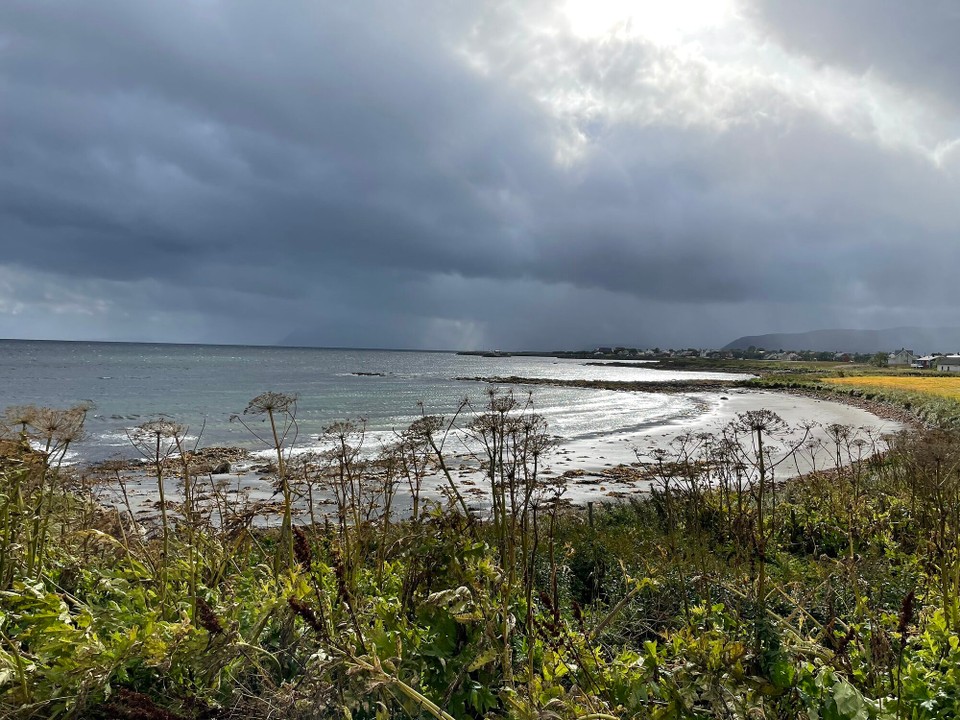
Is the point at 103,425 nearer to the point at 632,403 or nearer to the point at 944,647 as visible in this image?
the point at 944,647

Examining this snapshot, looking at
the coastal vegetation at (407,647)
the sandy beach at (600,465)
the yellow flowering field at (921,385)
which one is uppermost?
the coastal vegetation at (407,647)

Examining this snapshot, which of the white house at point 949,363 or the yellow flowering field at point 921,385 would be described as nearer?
the yellow flowering field at point 921,385

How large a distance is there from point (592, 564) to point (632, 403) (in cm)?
5210

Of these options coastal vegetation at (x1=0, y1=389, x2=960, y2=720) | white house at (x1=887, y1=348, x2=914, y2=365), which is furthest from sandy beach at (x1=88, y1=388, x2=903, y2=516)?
white house at (x1=887, y1=348, x2=914, y2=365)

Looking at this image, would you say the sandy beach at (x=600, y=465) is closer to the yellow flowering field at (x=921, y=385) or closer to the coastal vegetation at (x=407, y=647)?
the coastal vegetation at (x=407, y=647)

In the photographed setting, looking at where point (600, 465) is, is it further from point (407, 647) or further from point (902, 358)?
point (902, 358)

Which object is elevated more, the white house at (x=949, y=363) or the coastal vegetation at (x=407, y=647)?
the coastal vegetation at (x=407, y=647)

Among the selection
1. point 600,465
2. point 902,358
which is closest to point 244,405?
point 600,465

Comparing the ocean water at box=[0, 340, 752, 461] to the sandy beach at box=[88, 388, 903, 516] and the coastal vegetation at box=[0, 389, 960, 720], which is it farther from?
the coastal vegetation at box=[0, 389, 960, 720]

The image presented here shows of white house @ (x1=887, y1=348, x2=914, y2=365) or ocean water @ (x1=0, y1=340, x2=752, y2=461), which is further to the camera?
white house @ (x1=887, y1=348, x2=914, y2=365)

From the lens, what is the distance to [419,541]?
2529 mm

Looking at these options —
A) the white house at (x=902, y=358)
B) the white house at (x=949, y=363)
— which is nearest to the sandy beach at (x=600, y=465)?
the white house at (x=949, y=363)

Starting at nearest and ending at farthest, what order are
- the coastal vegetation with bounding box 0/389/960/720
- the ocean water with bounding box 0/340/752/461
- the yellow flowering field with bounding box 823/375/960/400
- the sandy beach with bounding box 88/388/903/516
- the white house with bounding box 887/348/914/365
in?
1. the coastal vegetation with bounding box 0/389/960/720
2. the sandy beach with bounding box 88/388/903/516
3. the ocean water with bounding box 0/340/752/461
4. the yellow flowering field with bounding box 823/375/960/400
5. the white house with bounding box 887/348/914/365

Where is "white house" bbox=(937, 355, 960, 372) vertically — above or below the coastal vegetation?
below
